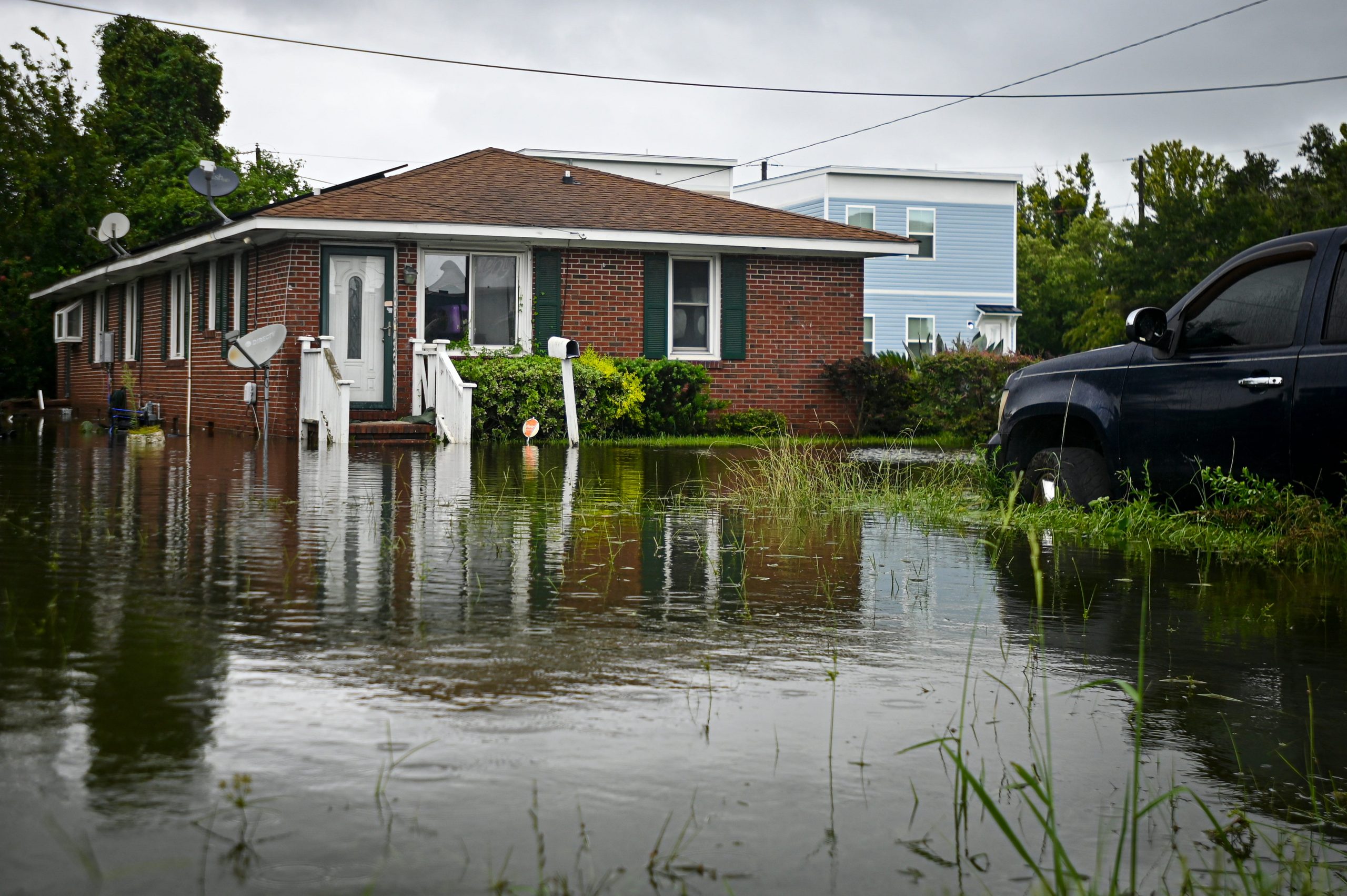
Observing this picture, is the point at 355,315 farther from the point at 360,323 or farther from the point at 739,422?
the point at 739,422

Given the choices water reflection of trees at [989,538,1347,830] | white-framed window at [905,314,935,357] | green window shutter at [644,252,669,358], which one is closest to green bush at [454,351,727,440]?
green window shutter at [644,252,669,358]

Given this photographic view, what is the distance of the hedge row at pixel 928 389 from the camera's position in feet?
76.4

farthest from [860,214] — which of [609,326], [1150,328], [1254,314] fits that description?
[1254,314]

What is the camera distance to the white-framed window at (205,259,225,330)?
26141mm

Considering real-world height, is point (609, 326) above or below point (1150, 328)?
above

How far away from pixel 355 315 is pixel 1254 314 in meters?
17.1

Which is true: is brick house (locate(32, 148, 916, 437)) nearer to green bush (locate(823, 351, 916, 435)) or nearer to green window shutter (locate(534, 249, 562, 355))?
green window shutter (locate(534, 249, 562, 355))

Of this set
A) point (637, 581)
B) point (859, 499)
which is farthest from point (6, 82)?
point (637, 581)

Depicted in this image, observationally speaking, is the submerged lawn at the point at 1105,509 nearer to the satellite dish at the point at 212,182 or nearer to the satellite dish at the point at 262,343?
the satellite dish at the point at 262,343

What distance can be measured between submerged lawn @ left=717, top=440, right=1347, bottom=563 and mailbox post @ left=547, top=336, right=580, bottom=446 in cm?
804

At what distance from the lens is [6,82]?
3878 cm

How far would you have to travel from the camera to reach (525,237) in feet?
76.8

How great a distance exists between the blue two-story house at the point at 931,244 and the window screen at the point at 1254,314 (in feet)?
125

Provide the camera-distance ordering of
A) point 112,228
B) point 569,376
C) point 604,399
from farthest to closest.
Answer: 1. point 112,228
2. point 604,399
3. point 569,376
